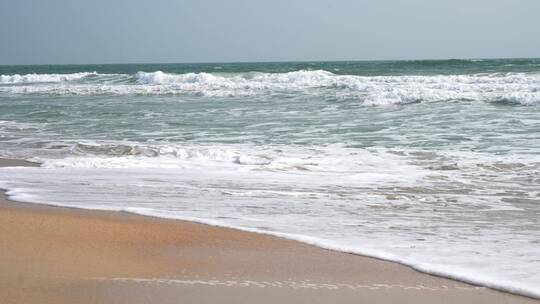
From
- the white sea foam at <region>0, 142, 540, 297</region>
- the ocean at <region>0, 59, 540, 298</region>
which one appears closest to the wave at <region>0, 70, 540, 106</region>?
the ocean at <region>0, 59, 540, 298</region>

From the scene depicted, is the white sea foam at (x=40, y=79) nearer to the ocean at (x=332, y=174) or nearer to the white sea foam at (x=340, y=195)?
the ocean at (x=332, y=174)

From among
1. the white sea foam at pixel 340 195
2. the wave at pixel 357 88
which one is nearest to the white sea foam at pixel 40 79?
the wave at pixel 357 88

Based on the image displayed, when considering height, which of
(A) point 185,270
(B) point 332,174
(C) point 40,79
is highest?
(A) point 185,270

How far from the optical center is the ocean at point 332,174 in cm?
510

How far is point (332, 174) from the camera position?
334 inches

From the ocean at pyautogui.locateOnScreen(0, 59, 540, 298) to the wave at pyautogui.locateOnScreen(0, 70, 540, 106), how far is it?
4.77 feet

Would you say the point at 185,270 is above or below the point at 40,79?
above

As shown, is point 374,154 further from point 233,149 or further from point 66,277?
point 66,277

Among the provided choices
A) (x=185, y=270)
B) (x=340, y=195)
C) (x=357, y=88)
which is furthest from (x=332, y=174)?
(x=357, y=88)

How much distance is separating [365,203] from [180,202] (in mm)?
1743

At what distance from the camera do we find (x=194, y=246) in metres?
4.83

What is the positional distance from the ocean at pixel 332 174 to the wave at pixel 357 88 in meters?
1.45

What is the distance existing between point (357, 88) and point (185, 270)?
76.0 ft

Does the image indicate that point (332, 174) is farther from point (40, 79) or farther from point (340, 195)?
point (40, 79)
